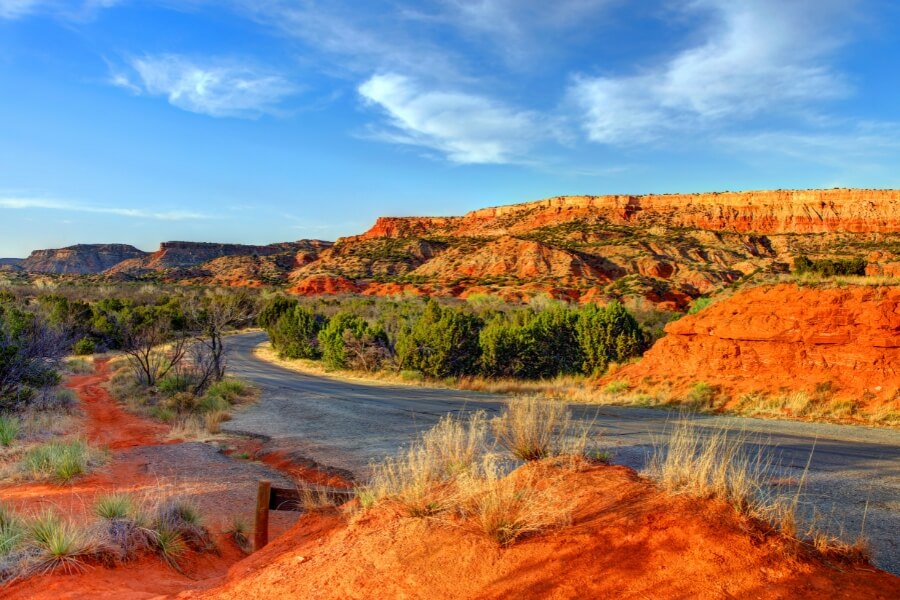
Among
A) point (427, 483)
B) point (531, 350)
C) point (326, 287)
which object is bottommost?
point (531, 350)

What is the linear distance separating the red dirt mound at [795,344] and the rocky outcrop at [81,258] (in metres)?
150

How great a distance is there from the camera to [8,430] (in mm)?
11367

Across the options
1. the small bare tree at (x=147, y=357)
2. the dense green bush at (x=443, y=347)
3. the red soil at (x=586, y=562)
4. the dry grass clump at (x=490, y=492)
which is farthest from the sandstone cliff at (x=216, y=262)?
the red soil at (x=586, y=562)

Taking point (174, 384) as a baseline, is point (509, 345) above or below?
above

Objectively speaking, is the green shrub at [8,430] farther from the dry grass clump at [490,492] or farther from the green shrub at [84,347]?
the green shrub at [84,347]

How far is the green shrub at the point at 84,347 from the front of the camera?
108ft

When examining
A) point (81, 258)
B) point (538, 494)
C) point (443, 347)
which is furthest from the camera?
point (81, 258)

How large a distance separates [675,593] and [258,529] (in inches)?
177

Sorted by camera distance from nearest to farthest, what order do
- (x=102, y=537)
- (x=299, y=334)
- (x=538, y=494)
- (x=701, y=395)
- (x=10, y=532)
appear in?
(x=538, y=494) → (x=10, y=532) → (x=102, y=537) → (x=701, y=395) → (x=299, y=334)

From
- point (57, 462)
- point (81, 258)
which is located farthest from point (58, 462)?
point (81, 258)

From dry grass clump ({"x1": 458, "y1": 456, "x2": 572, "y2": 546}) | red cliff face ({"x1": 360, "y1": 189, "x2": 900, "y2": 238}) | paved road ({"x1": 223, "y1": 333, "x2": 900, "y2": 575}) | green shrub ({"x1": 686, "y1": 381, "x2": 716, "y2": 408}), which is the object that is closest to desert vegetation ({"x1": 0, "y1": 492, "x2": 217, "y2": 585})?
paved road ({"x1": 223, "y1": 333, "x2": 900, "y2": 575})

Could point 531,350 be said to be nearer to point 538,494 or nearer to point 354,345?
point 354,345

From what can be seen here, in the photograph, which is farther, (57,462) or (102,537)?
(57,462)

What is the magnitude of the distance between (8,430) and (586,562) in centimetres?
1220
